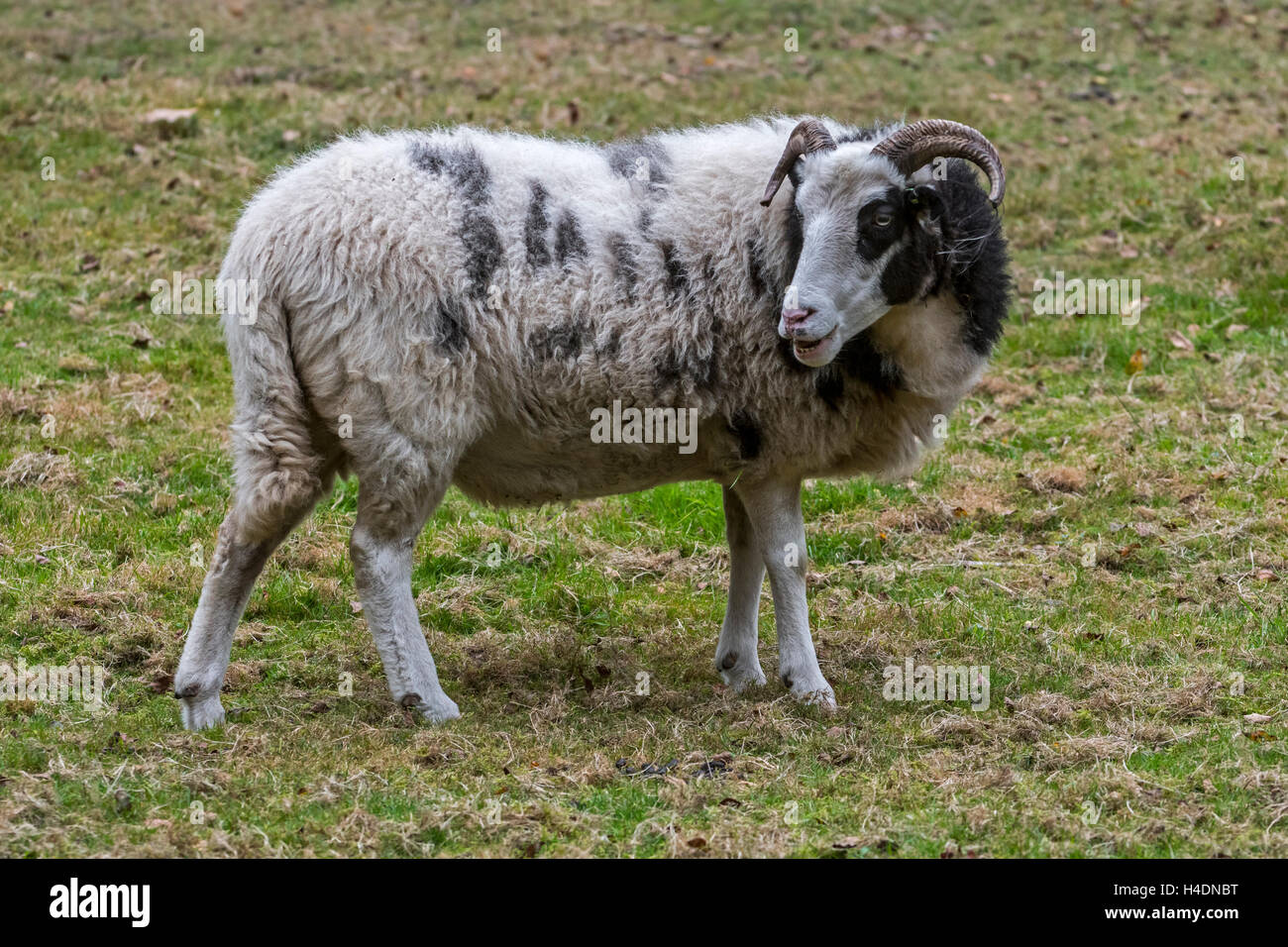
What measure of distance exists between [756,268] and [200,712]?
10.3ft

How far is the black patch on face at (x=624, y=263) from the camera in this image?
6.68m

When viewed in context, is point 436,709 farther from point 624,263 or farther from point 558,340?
point 624,263

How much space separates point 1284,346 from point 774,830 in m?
7.21

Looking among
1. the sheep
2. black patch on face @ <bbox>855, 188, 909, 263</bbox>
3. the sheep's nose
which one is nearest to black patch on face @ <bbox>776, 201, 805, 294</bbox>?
the sheep

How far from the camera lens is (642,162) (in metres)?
7.00

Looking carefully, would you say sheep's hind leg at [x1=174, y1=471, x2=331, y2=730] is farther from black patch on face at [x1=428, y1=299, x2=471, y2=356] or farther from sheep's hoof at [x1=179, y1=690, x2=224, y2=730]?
black patch on face at [x1=428, y1=299, x2=471, y2=356]

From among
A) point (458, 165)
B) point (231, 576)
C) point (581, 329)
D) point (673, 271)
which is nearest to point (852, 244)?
point (673, 271)

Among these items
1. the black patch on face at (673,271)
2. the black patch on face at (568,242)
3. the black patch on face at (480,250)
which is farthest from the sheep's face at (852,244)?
the black patch on face at (480,250)

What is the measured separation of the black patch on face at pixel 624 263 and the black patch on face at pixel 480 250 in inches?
20.4

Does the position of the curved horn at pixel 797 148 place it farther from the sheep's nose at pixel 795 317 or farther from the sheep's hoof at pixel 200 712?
the sheep's hoof at pixel 200 712

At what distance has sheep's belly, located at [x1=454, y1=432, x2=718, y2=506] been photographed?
683cm

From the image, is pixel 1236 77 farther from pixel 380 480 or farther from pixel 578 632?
pixel 380 480

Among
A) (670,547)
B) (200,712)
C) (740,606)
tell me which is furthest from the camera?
(670,547)

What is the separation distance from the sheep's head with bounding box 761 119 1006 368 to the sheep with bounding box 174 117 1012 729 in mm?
11
